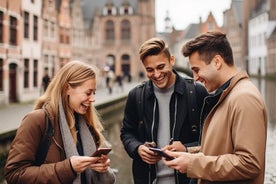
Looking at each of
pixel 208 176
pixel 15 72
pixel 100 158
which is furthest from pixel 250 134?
pixel 15 72

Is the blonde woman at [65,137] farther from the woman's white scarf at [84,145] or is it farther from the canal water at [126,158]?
the canal water at [126,158]

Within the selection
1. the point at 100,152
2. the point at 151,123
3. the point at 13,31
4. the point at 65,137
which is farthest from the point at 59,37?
the point at 100,152

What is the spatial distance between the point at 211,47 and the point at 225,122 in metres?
0.42

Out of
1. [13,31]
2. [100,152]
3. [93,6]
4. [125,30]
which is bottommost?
[100,152]

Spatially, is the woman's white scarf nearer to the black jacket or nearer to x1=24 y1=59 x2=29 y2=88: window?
the black jacket

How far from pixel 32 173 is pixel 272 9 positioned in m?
49.1

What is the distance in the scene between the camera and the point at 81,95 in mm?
2754

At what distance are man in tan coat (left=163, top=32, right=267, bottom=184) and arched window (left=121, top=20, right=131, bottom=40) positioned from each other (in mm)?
52507

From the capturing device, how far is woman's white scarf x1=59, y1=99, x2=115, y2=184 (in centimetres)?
267

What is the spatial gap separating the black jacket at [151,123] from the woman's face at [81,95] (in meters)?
0.64

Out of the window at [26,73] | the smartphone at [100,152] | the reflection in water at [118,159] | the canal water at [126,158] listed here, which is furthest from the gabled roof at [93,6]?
the smartphone at [100,152]

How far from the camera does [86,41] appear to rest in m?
45.2

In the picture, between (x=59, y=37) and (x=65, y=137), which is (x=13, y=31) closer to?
(x=59, y=37)

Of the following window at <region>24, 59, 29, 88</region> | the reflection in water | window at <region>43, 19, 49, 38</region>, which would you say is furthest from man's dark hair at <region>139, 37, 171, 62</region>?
window at <region>43, 19, 49, 38</region>
